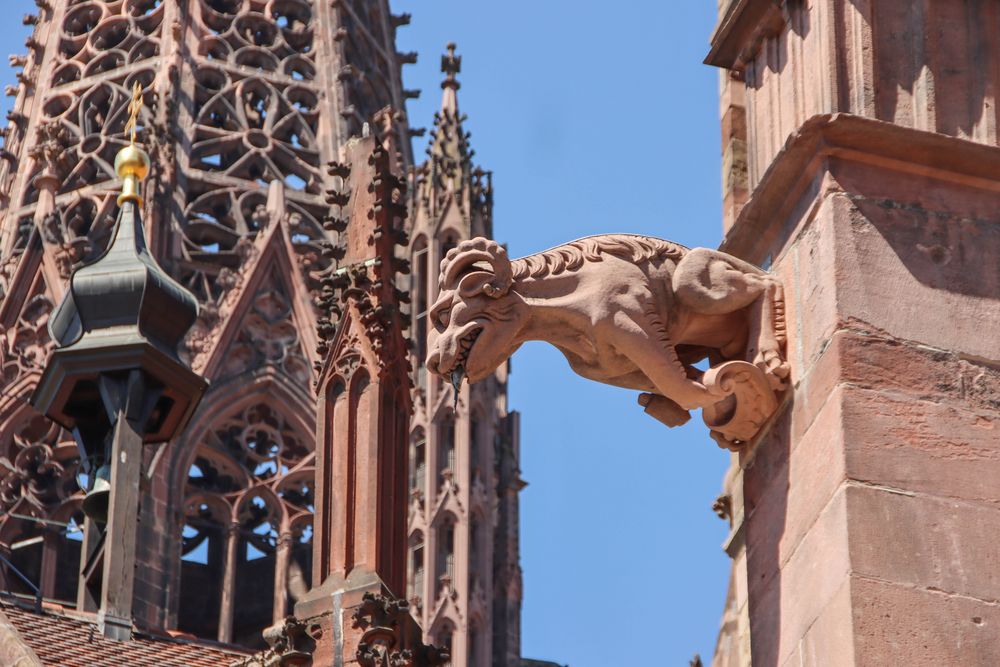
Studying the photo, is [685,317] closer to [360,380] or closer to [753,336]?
[753,336]

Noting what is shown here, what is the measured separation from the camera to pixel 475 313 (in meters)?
8.83

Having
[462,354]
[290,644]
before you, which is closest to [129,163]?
[290,644]

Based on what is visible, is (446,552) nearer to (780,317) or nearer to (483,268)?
(780,317)

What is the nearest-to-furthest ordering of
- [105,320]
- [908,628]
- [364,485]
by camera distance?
1. [908,628]
2. [364,485]
3. [105,320]

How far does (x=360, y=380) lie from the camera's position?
23266mm

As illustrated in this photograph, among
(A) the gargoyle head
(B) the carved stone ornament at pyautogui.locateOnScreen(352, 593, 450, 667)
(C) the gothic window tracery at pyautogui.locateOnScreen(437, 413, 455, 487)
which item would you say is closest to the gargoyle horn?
(A) the gargoyle head

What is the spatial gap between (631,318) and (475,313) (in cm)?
45

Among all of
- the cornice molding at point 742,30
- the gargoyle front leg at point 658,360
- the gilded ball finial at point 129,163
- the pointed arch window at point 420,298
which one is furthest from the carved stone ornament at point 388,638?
the pointed arch window at point 420,298

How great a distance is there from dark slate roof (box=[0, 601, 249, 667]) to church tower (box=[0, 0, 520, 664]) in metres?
10.4

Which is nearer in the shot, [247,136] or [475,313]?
[475,313]

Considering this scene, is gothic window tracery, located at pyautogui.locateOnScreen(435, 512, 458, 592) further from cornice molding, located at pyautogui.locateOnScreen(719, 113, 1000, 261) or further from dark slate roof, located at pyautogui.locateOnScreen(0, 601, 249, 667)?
cornice molding, located at pyautogui.locateOnScreen(719, 113, 1000, 261)

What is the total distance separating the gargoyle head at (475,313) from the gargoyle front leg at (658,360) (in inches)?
11.6

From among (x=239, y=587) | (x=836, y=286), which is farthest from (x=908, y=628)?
(x=239, y=587)

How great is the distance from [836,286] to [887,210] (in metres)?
0.32
